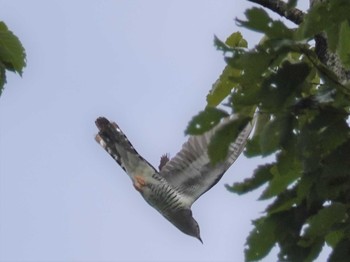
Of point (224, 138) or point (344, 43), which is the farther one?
point (344, 43)

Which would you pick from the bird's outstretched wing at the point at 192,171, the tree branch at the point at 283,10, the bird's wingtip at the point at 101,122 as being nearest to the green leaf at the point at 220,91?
the tree branch at the point at 283,10

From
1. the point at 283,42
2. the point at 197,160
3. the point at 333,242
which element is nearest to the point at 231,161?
the point at 197,160

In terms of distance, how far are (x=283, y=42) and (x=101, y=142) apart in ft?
19.1

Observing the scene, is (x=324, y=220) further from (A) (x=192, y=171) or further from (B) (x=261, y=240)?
(A) (x=192, y=171)

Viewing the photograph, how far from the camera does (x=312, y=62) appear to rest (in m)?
2.71

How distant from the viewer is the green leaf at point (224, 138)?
2.64 meters

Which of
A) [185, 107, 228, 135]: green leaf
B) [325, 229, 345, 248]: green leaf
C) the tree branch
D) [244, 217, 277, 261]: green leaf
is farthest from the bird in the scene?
[185, 107, 228, 135]: green leaf

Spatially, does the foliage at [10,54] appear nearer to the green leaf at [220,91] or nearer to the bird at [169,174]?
the green leaf at [220,91]

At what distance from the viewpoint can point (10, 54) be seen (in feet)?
11.5

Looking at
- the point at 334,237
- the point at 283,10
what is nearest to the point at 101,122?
the point at 283,10

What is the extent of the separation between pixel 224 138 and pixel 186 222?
6263 mm

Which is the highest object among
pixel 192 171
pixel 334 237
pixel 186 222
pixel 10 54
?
pixel 186 222

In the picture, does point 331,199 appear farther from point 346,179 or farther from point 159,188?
point 159,188

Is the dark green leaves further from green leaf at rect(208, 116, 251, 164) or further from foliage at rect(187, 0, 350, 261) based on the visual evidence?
green leaf at rect(208, 116, 251, 164)
